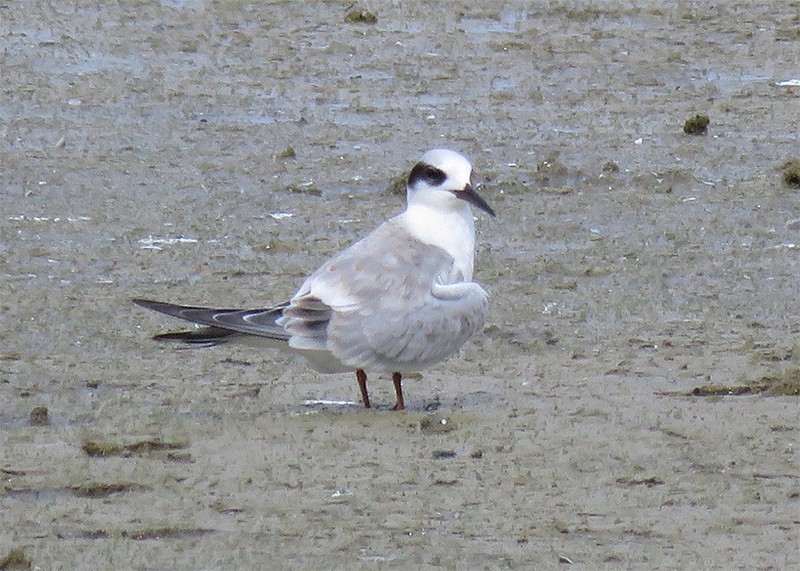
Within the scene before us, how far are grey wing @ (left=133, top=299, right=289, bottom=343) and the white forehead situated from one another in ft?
2.67

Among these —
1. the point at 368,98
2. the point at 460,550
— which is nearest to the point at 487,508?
the point at 460,550

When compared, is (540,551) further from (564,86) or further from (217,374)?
(564,86)

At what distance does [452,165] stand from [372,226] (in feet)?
6.66

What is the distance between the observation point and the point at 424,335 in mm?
5441

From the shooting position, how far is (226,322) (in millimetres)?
5336

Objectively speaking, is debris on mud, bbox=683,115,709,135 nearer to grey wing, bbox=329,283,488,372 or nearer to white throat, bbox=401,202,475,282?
white throat, bbox=401,202,475,282

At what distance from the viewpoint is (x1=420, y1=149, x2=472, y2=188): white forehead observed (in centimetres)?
585

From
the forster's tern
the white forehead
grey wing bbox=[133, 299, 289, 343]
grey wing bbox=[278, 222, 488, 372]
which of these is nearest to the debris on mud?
the white forehead

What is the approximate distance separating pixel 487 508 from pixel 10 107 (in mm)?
5830

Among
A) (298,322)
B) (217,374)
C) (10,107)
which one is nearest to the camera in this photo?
(298,322)

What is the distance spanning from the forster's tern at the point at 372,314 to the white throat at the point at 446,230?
0.02 metres

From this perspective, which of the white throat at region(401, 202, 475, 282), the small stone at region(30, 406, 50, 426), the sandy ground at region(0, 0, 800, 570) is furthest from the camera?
the white throat at region(401, 202, 475, 282)

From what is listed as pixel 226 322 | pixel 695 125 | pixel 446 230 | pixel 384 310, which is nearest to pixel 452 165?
pixel 446 230

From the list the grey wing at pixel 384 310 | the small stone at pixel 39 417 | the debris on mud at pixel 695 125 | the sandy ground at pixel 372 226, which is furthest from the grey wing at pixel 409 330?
the debris on mud at pixel 695 125
